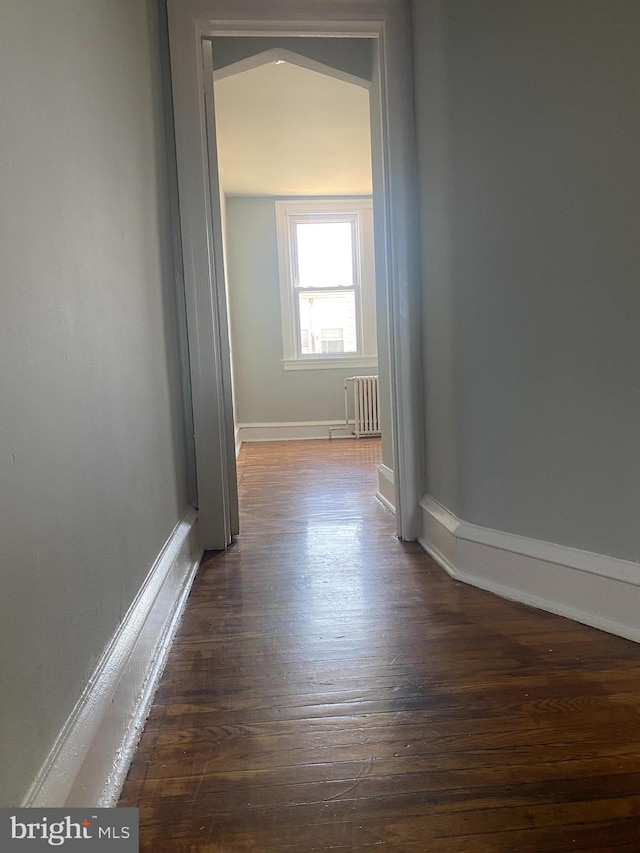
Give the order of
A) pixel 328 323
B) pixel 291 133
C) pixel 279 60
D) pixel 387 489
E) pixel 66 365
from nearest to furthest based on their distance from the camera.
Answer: pixel 66 365 < pixel 279 60 < pixel 387 489 < pixel 291 133 < pixel 328 323

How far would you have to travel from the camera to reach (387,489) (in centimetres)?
316

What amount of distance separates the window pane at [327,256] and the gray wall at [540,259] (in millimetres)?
4260

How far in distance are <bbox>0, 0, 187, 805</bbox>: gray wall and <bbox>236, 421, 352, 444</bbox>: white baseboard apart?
4610 mm

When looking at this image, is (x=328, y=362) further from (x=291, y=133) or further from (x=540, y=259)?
(x=540, y=259)

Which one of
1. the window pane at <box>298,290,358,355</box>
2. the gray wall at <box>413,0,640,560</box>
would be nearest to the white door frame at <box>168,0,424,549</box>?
the gray wall at <box>413,0,640,560</box>

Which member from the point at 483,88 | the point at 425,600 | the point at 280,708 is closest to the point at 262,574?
the point at 425,600

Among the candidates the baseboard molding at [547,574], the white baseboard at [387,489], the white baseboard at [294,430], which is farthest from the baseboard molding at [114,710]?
the white baseboard at [294,430]

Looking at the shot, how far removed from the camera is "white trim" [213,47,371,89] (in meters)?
2.79

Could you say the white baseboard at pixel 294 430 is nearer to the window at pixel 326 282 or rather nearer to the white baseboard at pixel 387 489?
the window at pixel 326 282

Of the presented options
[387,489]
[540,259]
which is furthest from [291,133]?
[540,259]

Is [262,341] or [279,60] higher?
[279,60]

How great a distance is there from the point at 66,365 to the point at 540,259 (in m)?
1.41

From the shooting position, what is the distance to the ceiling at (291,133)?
3656 millimetres

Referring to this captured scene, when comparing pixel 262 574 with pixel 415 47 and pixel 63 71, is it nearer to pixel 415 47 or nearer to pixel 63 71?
pixel 63 71
